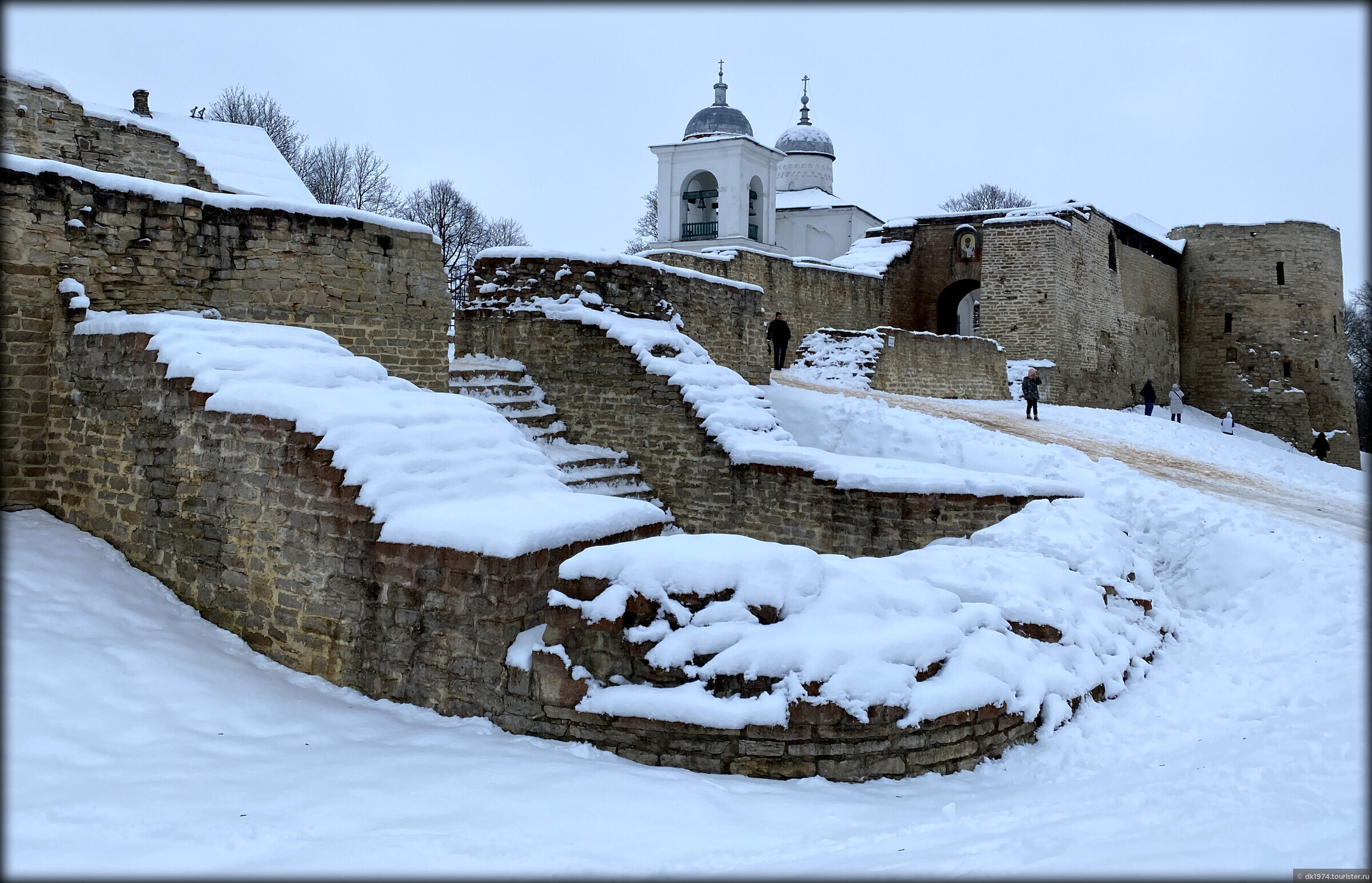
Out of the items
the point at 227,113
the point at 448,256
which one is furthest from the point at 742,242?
the point at 227,113

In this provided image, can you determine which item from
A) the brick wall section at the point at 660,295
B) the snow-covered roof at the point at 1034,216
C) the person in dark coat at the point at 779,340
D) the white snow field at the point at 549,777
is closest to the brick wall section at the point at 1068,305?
the snow-covered roof at the point at 1034,216

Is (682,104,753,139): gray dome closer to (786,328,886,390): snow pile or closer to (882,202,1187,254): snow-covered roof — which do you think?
(882,202,1187,254): snow-covered roof

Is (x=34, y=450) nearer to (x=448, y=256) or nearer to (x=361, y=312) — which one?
(x=361, y=312)

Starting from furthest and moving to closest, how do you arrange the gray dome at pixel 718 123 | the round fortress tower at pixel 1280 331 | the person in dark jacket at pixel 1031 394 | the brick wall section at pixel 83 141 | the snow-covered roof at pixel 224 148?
the gray dome at pixel 718 123, the round fortress tower at pixel 1280 331, the person in dark jacket at pixel 1031 394, the snow-covered roof at pixel 224 148, the brick wall section at pixel 83 141

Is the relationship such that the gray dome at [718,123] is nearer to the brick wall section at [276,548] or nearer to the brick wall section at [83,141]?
the brick wall section at [83,141]

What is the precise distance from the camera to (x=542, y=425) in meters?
11.2

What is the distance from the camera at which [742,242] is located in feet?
102

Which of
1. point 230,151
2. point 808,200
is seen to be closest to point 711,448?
point 230,151

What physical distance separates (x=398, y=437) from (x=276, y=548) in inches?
40.1

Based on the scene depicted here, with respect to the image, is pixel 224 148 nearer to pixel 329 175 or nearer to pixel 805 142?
pixel 329 175

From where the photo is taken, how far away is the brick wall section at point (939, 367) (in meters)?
19.1

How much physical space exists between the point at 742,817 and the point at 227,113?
35.2 m

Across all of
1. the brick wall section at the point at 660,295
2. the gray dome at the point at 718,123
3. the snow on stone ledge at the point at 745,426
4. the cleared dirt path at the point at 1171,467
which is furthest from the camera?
the gray dome at the point at 718,123

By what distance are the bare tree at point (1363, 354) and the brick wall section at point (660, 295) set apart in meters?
40.7
